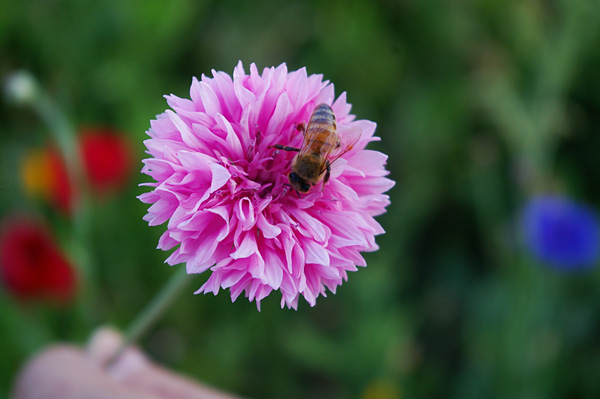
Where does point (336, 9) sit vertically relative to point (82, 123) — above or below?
above

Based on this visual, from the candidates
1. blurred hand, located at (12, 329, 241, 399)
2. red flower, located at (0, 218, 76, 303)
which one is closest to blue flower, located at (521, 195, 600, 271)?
blurred hand, located at (12, 329, 241, 399)

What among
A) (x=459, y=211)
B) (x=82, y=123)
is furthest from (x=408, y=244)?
(x=82, y=123)

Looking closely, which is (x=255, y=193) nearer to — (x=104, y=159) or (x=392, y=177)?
(x=104, y=159)

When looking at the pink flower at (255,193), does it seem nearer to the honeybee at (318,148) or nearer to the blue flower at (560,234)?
the honeybee at (318,148)

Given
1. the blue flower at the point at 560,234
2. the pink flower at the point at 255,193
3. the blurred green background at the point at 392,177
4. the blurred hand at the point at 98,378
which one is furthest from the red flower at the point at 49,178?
the blue flower at the point at 560,234

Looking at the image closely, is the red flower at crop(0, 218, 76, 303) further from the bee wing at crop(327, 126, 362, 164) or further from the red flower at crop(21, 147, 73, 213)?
the bee wing at crop(327, 126, 362, 164)

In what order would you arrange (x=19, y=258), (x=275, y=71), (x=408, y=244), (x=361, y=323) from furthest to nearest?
(x=408, y=244), (x=361, y=323), (x=19, y=258), (x=275, y=71)

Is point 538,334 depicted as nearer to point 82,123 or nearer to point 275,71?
point 275,71
